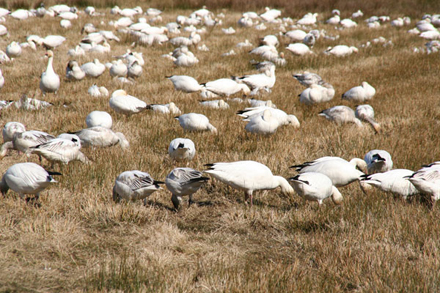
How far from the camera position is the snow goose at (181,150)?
5.37 meters

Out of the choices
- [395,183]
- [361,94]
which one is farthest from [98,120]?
[361,94]

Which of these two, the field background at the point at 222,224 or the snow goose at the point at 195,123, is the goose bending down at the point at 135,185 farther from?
the snow goose at the point at 195,123

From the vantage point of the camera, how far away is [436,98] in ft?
30.2

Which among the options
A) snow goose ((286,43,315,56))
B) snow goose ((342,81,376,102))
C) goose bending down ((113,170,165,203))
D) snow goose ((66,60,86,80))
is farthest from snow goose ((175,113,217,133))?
snow goose ((286,43,315,56))

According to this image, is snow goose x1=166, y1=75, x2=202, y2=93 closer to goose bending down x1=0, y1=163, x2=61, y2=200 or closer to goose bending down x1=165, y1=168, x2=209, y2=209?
goose bending down x1=165, y1=168, x2=209, y2=209

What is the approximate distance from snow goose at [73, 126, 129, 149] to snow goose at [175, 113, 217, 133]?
1.28 metres

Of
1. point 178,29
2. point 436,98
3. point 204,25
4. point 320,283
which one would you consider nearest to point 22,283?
point 320,283

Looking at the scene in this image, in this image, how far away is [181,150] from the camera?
5.42m

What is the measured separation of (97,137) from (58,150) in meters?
0.88

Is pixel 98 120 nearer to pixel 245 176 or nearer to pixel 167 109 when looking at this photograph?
pixel 167 109

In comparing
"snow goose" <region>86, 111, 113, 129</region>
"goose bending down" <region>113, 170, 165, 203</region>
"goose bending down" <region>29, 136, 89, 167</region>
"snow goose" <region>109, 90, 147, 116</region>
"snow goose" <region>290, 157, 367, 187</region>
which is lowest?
"snow goose" <region>109, 90, 147, 116</region>

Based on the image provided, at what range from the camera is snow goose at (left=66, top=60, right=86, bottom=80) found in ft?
34.9

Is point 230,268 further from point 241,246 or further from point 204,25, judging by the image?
point 204,25

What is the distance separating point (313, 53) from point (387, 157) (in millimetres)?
10256
